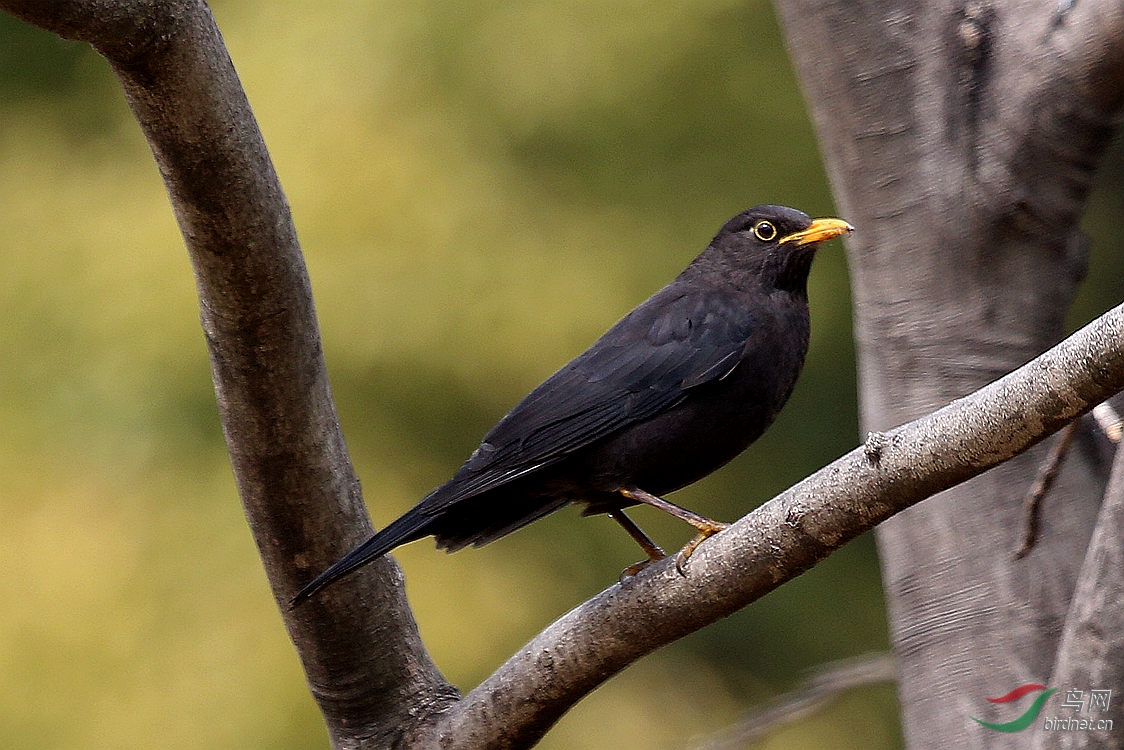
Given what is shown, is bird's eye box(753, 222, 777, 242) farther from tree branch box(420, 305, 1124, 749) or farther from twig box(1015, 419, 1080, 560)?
tree branch box(420, 305, 1124, 749)

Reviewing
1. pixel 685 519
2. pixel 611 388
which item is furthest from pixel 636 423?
pixel 685 519

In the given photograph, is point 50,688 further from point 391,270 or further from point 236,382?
point 236,382

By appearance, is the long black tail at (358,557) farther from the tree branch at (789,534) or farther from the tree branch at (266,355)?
the tree branch at (789,534)

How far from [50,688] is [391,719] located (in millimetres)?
3414

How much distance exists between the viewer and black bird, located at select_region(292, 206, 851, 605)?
3.30 m

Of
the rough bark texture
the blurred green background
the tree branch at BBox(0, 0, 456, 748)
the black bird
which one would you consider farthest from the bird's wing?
the blurred green background

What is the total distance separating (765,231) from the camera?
387 centimetres

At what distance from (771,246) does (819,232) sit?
145mm

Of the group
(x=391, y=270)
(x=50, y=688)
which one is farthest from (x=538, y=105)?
(x=50, y=688)

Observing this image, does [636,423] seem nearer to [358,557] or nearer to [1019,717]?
[358,557]

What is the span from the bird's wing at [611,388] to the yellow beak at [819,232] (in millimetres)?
293

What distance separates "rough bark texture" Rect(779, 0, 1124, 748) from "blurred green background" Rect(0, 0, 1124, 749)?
3.15 m

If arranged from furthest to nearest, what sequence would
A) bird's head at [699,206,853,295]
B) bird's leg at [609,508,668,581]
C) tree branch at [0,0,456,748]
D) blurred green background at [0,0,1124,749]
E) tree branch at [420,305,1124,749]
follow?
blurred green background at [0,0,1124,749] → bird's head at [699,206,853,295] → bird's leg at [609,508,668,581] → tree branch at [0,0,456,748] → tree branch at [420,305,1124,749]

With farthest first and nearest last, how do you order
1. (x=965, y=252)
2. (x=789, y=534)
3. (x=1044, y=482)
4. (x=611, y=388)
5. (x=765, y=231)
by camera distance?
(x=765, y=231) < (x=611, y=388) < (x=965, y=252) < (x=1044, y=482) < (x=789, y=534)
